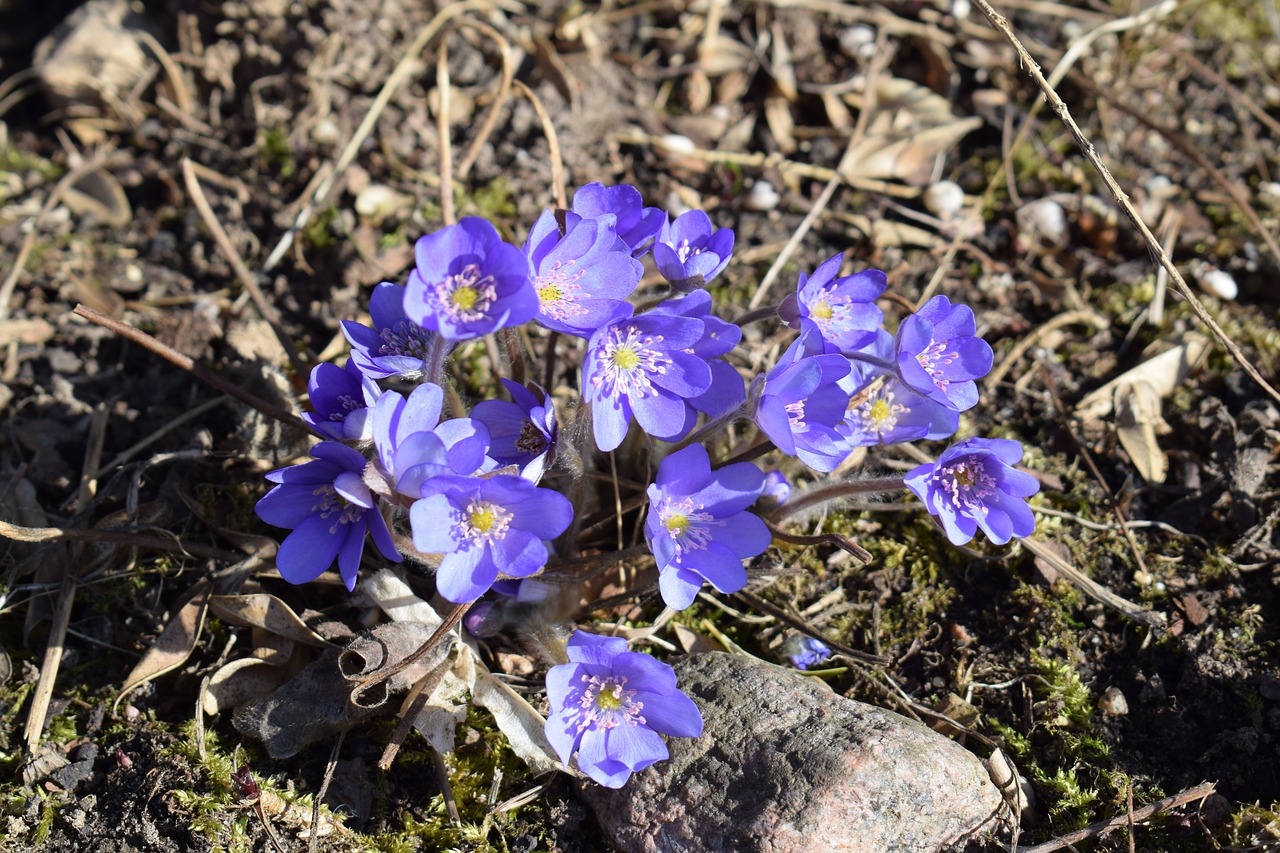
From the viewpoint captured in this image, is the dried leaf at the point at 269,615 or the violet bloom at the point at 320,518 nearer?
the violet bloom at the point at 320,518

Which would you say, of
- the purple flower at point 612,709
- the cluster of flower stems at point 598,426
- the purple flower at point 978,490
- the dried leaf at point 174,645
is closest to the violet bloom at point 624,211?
the cluster of flower stems at point 598,426

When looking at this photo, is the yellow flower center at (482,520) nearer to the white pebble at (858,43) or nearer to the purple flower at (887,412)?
the purple flower at (887,412)

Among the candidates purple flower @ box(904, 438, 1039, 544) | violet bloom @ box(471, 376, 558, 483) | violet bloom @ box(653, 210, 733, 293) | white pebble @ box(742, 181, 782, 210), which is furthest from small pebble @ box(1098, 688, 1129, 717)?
white pebble @ box(742, 181, 782, 210)

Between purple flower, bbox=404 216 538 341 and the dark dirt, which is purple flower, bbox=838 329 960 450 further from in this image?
purple flower, bbox=404 216 538 341

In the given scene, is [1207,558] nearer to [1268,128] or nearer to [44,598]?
[1268,128]

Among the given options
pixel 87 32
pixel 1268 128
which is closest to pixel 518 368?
pixel 87 32

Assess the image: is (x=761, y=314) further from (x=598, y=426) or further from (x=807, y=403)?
(x=598, y=426)

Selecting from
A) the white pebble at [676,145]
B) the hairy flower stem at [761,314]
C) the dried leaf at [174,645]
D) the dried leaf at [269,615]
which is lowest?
the dried leaf at [174,645]

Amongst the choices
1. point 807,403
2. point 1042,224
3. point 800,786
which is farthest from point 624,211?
point 1042,224
